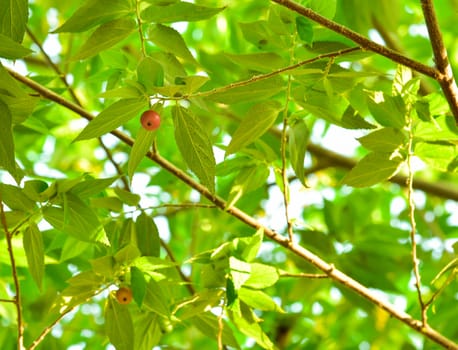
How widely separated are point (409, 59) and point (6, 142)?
0.55 metres

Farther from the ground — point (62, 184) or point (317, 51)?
point (317, 51)

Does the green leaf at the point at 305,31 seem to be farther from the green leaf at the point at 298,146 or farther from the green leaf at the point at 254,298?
the green leaf at the point at 254,298

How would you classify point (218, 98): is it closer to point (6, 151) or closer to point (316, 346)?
point (6, 151)

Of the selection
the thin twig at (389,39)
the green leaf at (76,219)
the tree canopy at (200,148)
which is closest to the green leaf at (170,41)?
the tree canopy at (200,148)

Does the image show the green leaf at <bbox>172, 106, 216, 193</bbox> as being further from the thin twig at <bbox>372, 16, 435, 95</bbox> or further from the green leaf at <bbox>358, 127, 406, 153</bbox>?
the thin twig at <bbox>372, 16, 435, 95</bbox>

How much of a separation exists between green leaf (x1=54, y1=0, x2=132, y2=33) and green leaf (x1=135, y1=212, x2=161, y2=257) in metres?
0.38

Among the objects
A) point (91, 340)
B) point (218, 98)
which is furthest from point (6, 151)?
point (91, 340)

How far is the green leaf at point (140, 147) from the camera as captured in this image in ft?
3.77

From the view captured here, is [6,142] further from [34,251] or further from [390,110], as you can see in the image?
[390,110]

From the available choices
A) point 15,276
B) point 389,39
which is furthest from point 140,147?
point 389,39

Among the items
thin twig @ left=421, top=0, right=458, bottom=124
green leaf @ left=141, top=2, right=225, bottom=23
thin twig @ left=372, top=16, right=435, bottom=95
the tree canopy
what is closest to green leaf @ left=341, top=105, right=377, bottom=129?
the tree canopy

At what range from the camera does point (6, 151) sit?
108 cm

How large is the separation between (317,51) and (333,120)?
110mm

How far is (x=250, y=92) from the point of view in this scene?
47.5 inches
